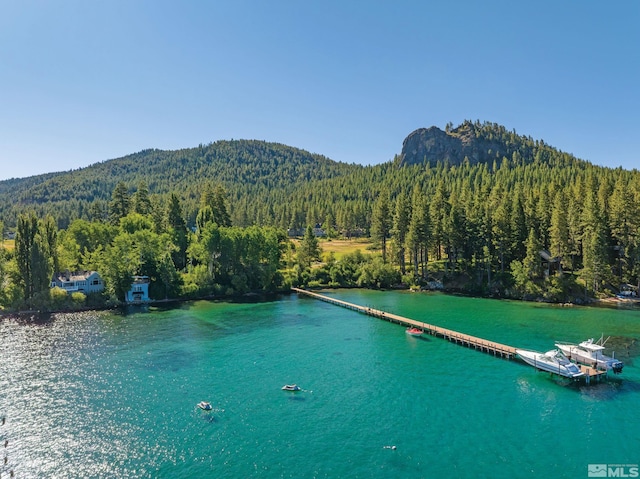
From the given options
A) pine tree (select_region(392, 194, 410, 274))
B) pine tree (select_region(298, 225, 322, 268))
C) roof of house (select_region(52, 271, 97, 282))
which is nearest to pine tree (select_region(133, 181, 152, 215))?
roof of house (select_region(52, 271, 97, 282))

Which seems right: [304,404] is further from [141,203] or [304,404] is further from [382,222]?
[141,203]

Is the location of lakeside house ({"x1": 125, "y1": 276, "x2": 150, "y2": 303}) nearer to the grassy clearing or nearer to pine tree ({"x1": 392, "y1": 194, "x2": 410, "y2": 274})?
the grassy clearing

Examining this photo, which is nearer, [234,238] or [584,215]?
[584,215]

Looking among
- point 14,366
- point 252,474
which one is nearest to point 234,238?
point 14,366

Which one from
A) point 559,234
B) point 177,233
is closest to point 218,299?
point 177,233

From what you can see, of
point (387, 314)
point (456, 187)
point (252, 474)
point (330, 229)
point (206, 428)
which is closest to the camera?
point (252, 474)

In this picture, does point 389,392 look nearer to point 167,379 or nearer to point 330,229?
point 167,379
